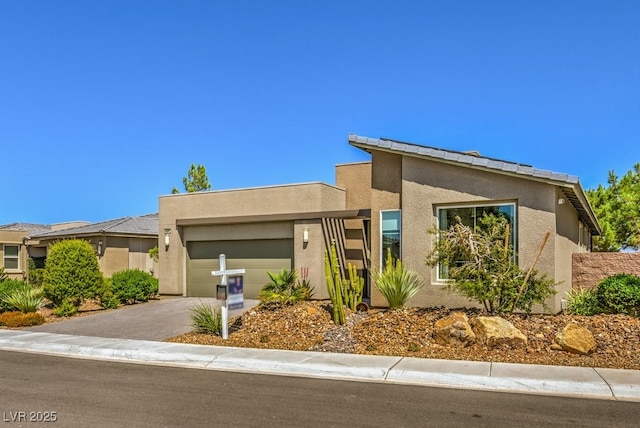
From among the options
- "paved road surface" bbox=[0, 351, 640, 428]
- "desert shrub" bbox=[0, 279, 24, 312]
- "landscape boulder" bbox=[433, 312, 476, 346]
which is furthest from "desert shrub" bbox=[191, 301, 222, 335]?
"desert shrub" bbox=[0, 279, 24, 312]

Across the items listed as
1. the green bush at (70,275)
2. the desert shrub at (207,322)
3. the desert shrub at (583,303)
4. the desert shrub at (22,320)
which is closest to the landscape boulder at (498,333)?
the desert shrub at (583,303)

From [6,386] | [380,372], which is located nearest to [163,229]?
[6,386]

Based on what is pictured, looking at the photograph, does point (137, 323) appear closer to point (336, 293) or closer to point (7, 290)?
point (7, 290)

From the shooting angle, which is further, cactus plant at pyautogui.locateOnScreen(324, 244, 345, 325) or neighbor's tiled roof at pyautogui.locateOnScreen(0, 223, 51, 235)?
neighbor's tiled roof at pyautogui.locateOnScreen(0, 223, 51, 235)

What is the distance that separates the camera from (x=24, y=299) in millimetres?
17594

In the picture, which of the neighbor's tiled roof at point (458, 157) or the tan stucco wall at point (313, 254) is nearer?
the neighbor's tiled roof at point (458, 157)

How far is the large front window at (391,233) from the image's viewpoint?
15922 mm

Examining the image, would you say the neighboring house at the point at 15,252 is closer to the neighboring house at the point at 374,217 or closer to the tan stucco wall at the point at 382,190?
the neighboring house at the point at 374,217

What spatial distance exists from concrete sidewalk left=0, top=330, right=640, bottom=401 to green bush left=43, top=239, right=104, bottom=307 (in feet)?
16.8

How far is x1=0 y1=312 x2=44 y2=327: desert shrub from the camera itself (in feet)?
52.8

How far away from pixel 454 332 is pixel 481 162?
5.06 m

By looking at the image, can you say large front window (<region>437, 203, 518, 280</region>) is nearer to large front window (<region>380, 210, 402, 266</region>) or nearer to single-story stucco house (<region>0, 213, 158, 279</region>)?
large front window (<region>380, 210, 402, 266</region>)

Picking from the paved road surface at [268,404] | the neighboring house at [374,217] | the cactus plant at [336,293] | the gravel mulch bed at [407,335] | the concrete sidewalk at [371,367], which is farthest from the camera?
the neighboring house at [374,217]

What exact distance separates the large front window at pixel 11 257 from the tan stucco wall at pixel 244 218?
52.9 ft
